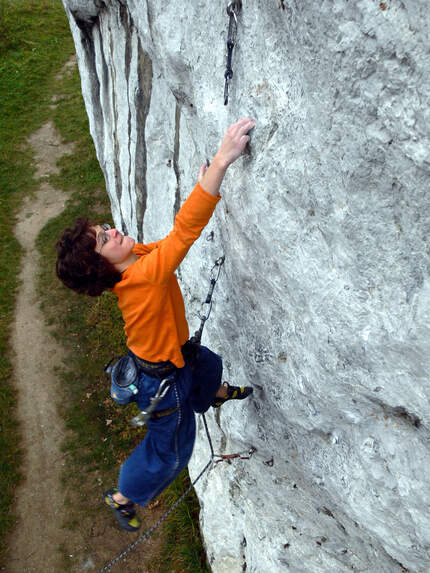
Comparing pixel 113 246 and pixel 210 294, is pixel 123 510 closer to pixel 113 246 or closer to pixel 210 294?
pixel 210 294

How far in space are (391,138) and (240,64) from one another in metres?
1.30

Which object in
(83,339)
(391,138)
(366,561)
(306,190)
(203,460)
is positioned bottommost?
(83,339)

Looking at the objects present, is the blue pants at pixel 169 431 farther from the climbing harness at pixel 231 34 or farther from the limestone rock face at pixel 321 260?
the climbing harness at pixel 231 34

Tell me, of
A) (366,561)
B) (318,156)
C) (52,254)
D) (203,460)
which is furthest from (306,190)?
(52,254)

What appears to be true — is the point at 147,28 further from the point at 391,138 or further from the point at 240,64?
the point at 391,138

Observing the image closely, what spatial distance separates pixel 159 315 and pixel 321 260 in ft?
4.33

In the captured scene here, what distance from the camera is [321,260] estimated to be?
2914 millimetres

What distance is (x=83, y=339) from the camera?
9898 millimetres

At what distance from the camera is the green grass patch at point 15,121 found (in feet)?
27.5

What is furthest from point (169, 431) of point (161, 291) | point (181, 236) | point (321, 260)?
point (321, 260)

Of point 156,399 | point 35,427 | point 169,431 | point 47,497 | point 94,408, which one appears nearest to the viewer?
point 156,399

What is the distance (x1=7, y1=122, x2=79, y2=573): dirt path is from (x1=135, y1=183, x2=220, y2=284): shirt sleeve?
6076mm

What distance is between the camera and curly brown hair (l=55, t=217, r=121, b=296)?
10.8 feet

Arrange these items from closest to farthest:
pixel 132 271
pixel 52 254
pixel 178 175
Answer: pixel 132 271 → pixel 178 175 → pixel 52 254
